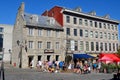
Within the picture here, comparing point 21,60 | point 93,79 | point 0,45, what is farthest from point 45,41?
point 0,45

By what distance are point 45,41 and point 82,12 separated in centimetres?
1060

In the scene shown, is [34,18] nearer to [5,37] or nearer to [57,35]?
[57,35]

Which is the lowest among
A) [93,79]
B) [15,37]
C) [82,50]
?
[93,79]

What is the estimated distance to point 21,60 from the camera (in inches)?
1273

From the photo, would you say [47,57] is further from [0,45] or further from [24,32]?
[0,45]

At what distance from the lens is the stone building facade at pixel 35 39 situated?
106 feet

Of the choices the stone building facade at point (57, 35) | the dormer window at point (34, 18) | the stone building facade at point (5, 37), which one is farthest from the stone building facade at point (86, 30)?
the stone building facade at point (5, 37)

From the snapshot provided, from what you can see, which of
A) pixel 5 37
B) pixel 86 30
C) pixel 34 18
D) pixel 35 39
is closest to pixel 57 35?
pixel 35 39

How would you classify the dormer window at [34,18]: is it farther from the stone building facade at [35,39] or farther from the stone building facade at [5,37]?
the stone building facade at [5,37]

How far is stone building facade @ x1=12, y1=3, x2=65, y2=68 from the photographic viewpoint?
3233cm

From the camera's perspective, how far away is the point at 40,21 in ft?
117

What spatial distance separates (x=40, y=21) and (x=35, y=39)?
419 centimetres

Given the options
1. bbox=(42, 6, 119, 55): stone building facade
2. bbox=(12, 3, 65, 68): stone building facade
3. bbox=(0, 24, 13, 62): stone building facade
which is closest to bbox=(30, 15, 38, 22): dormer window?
bbox=(12, 3, 65, 68): stone building facade

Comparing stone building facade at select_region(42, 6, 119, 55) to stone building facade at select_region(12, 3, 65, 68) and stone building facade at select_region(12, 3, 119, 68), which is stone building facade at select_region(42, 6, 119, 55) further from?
stone building facade at select_region(12, 3, 65, 68)
